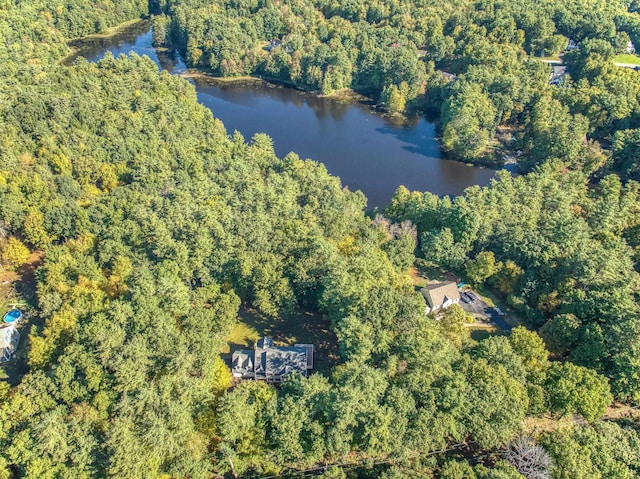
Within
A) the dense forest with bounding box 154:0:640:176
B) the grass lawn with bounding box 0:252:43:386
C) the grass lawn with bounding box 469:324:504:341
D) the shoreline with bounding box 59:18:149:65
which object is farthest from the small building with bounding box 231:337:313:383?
the shoreline with bounding box 59:18:149:65

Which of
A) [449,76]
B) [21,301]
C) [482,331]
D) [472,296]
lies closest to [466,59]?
[449,76]

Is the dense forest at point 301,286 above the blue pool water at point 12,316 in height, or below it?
above

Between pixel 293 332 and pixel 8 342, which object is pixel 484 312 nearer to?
pixel 293 332

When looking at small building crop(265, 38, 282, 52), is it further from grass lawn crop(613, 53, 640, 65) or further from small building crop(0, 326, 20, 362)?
small building crop(0, 326, 20, 362)

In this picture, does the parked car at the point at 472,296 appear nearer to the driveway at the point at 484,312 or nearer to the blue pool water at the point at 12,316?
the driveway at the point at 484,312

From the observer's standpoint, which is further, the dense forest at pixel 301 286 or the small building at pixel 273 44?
the small building at pixel 273 44

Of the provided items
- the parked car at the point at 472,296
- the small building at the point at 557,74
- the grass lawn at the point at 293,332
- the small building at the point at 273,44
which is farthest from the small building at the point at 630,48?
the grass lawn at the point at 293,332

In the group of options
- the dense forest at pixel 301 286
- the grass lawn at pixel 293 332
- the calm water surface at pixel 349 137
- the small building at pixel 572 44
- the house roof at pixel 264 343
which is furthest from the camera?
the small building at pixel 572 44
